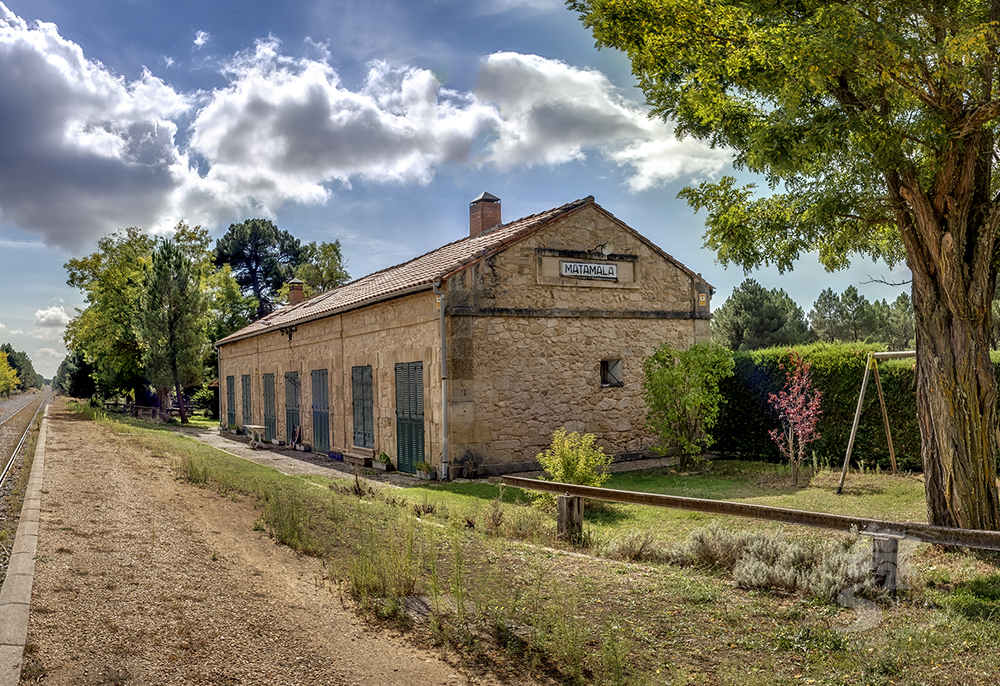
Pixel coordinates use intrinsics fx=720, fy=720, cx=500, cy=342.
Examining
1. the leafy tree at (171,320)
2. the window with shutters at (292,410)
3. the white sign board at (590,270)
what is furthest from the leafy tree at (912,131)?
the leafy tree at (171,320)

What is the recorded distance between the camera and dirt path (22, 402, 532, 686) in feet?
13.9

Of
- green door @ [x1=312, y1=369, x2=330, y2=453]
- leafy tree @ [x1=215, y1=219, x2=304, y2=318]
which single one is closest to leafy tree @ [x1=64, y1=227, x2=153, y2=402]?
leafy tree @ [x1=215, y1=219, x2=304, y2=318]

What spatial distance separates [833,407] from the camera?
13.6 meters

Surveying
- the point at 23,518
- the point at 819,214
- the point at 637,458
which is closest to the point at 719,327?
the point at 637,458

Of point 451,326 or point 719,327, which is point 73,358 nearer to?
point 719,327

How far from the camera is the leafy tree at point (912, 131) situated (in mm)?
6309

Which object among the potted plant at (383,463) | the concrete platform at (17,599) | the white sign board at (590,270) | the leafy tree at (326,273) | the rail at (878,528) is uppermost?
the leafy tree at (326,273)

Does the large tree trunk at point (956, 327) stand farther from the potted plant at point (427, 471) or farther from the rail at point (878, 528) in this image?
the potted plant at point (427, 471)

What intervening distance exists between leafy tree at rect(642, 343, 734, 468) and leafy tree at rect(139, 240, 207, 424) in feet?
88.1

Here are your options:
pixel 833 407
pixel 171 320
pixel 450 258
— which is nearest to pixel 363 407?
pixel 450 258

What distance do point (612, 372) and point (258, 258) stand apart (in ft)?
157

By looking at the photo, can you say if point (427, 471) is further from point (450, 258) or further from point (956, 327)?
point (956, 327)

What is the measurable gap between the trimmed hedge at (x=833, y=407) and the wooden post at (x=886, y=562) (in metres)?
8.18

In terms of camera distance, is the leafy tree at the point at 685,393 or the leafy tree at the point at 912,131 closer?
the leafy tree at the point at 912,131
